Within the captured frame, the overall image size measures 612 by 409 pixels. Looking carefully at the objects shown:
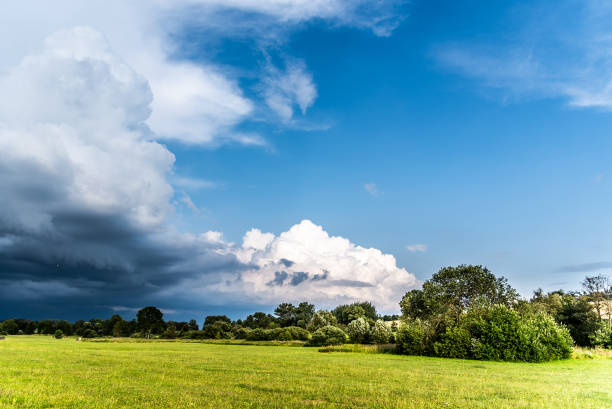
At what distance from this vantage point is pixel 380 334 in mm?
56781

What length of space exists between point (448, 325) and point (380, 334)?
16741mm

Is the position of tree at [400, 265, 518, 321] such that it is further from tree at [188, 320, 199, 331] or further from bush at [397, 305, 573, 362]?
tree at [188, 320, 199, 331]

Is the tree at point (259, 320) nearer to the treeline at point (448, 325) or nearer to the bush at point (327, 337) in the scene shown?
the treeline at point (448, 325)

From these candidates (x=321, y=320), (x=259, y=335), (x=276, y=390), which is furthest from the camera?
(x=321, y=320)

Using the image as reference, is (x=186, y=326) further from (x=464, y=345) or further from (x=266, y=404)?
(x=266, y=404)

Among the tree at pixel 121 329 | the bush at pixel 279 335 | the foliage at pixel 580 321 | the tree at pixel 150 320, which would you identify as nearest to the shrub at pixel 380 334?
the bush at pixel 279 335

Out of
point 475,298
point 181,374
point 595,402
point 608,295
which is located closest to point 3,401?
point 181,374

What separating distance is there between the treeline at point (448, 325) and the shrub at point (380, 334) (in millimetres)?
142

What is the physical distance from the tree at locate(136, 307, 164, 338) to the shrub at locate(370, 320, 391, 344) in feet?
256

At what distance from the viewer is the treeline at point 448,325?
123ft

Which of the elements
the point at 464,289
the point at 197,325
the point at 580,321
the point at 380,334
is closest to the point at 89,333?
the point at 197,325

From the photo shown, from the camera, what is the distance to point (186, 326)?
384ft

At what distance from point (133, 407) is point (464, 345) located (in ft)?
114

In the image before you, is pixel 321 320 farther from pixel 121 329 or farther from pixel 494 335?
pixel 494 335
